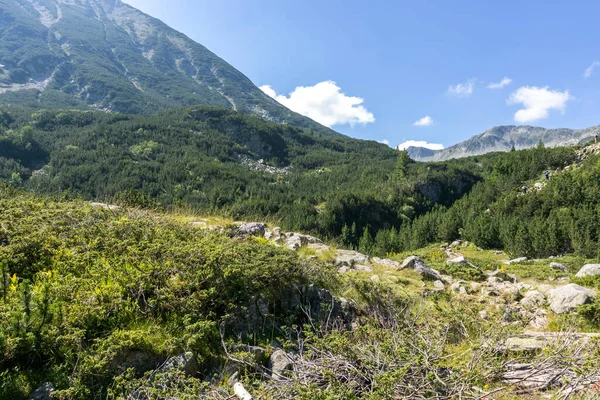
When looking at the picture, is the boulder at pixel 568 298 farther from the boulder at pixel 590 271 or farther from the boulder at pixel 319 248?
the boulder at pixel 319 248

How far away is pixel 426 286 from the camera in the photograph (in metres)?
8.45

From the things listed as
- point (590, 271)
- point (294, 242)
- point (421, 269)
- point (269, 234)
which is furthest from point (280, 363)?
point (590, 271)

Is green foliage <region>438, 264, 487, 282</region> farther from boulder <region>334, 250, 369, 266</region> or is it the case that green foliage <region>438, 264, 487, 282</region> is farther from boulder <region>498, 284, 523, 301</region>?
boulder <region>334, 250, 369, 266</region>

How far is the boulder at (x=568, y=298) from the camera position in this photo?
19.8 ft

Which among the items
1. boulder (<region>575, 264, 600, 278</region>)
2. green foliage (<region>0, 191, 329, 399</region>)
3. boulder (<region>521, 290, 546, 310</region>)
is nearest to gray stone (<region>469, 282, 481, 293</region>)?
boulder (<region>521, 290, 546, 310</region>)

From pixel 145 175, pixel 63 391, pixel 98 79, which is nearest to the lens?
pixel 63 391

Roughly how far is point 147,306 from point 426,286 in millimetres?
7344

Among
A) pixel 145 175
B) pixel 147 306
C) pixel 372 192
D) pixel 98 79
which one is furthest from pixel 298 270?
pixel 98 79

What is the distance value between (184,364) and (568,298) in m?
7.51

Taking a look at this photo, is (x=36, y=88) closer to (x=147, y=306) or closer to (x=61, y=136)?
(x=61, y=136)

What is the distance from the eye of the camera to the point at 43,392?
102 inches

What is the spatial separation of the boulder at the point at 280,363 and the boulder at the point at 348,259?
5826mm

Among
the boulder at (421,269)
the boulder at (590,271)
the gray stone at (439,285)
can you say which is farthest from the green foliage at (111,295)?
the boulder at (590,271)

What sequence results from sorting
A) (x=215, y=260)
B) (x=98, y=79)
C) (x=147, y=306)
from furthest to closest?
(x=98, y=79) < (x=215, y=260) < (x=147, y=306)
